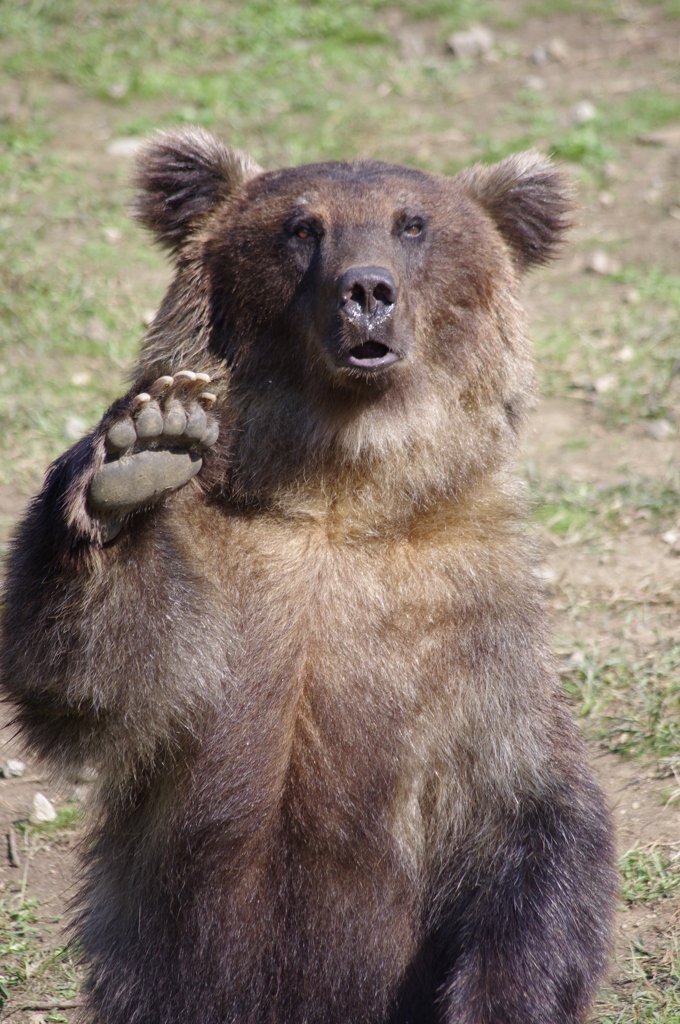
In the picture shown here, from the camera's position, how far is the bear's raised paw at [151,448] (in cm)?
298

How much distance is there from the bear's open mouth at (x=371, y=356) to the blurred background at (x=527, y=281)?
1.01 meters

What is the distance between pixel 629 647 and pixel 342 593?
2.27m

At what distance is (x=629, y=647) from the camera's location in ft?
17.8

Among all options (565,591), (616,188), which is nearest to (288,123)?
(616,188)

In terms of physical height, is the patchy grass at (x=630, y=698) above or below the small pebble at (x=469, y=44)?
below

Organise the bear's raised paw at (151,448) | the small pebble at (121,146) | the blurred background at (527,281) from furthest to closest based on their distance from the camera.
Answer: the small pebble at (121,146) → the blurred background at (527,281) → the bear's raised paw at (151,448)

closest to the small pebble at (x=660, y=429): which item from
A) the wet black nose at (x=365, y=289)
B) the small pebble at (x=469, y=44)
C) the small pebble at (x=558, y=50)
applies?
the wet black nose at (x=365, y=289)

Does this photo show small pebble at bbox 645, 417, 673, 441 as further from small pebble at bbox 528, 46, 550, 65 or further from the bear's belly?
small pebble at bbox 528, 46, 550, 65

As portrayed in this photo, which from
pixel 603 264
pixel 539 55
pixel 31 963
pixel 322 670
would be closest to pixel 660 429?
pixel 603 264

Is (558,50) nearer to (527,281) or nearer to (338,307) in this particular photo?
(527,281)

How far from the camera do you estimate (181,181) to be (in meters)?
4.04

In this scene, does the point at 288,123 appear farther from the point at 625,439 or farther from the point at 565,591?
the point at 565,591

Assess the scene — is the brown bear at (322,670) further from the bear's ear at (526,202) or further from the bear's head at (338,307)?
the bear's ear at (526,202)

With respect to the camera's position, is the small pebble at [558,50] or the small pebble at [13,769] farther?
the small pebble at [558,50]
